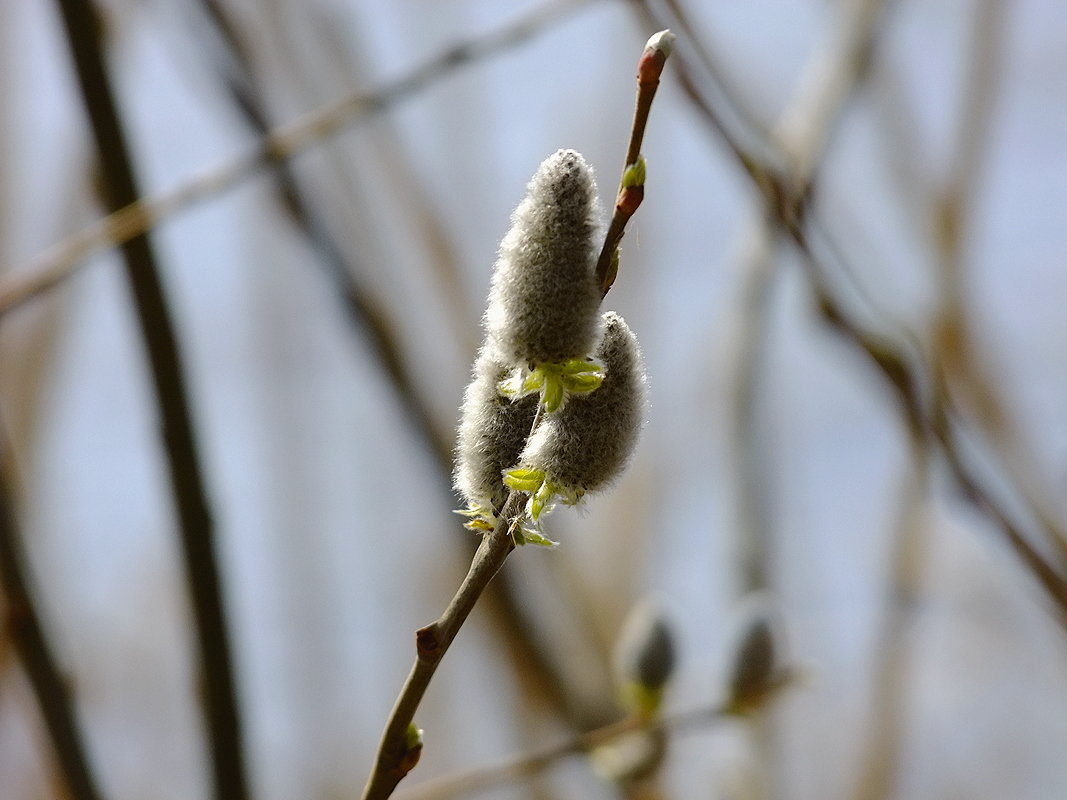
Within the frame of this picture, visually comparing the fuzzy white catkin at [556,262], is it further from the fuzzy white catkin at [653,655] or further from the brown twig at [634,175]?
the fuzzy white catkin at [653,655]

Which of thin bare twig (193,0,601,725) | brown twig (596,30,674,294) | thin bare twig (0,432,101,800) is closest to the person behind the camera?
brown twig (596,30,674,294)

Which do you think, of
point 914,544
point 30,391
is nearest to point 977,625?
point 914,544

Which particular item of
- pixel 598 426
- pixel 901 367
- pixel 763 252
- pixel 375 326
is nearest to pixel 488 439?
pixel 598 426

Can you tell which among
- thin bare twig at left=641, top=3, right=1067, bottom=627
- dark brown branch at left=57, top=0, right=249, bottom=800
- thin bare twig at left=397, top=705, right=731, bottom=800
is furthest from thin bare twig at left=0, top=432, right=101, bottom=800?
thin bare twig at left=641, top=3, right=1067, bottom=627

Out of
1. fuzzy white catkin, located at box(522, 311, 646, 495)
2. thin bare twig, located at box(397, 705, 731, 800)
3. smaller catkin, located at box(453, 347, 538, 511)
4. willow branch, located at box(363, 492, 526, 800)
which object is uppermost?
smaller catkin, located at box(453, 347, 538, 511)

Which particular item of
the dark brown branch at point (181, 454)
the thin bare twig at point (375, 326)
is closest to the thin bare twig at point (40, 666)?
the dark brown branch at point (181, 454)

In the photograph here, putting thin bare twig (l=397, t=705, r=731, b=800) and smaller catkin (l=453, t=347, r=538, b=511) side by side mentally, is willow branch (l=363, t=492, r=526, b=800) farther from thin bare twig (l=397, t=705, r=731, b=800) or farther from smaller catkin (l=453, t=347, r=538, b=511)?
thin bare twig (l=397, t=705, r=731, b=800)
